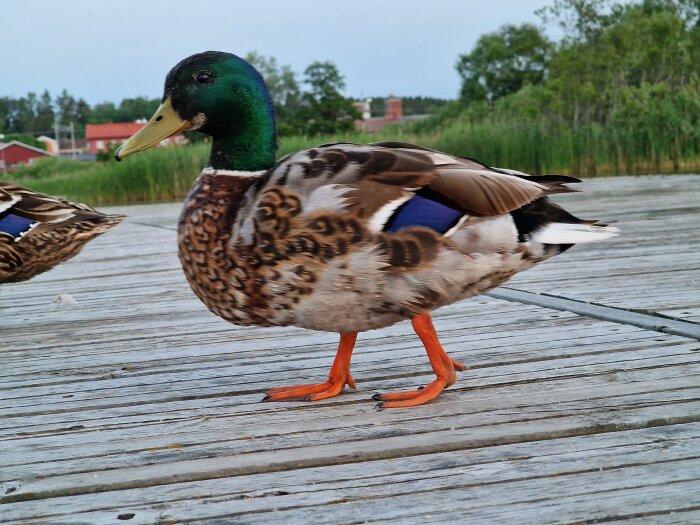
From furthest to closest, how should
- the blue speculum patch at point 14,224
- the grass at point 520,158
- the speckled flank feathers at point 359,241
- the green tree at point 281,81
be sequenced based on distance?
1. the green tree at point 281,81
2. the grass at point 520,158
3. the blue speculum patch at point 14,224
4. the speckled flank feathers at point 359,241

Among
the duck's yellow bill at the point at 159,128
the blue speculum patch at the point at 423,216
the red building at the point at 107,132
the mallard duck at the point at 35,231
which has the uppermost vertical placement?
the red building at the point at 107,132

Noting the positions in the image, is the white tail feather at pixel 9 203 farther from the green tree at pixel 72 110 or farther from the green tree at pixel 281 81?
the green tree at pixel 72 110

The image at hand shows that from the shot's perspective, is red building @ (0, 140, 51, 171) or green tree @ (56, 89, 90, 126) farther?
green tree @ (56, 89, 90, 126)

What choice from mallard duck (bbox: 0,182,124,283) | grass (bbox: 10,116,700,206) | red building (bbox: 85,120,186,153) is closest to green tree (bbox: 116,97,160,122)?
red building (bbox: 85,120,186,153)

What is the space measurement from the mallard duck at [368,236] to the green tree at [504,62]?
62817 millimetres

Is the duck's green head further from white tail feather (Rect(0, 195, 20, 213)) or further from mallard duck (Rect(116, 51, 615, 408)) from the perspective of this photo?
white tail feather (Rect(0, 195, 20, 213))

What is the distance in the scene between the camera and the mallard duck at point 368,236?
226cm

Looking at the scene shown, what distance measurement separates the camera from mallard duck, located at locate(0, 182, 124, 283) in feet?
13.1

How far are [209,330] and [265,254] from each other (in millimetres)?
1503


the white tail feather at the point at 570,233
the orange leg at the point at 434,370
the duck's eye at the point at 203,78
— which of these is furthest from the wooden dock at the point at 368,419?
the duck's eye at the point at 203,78

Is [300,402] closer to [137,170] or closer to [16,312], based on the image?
[16,312]

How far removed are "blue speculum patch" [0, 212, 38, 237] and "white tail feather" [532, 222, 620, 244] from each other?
8.48 ft

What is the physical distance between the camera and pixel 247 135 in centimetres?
262

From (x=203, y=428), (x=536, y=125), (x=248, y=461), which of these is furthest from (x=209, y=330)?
(x=536, y=125)
